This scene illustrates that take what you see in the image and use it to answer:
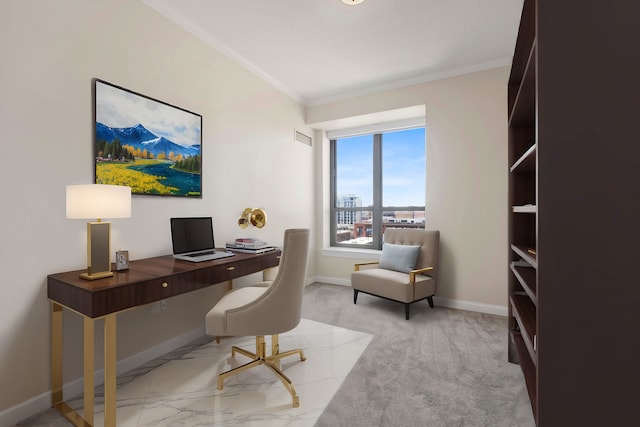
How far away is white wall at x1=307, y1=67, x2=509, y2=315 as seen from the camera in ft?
10.6

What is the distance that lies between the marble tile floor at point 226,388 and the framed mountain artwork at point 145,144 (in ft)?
4.30

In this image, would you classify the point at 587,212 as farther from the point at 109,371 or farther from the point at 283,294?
the point at 109,371

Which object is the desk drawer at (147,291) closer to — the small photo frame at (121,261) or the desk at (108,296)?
the desk at (108,296)

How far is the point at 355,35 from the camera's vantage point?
2729mm

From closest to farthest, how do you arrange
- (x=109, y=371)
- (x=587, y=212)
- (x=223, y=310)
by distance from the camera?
(x=587, y=212)
(x=109, y=371)
(x=223, y=310)

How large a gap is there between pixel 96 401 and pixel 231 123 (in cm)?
245

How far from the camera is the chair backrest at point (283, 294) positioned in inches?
69.3

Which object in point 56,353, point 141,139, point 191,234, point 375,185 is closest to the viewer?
point 56,353

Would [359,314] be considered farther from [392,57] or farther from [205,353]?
[392,57]

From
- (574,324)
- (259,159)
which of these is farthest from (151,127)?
(574,324)

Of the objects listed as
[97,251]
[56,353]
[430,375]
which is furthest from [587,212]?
[56,353]

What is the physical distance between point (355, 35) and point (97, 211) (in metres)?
2.51

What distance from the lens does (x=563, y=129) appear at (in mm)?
997

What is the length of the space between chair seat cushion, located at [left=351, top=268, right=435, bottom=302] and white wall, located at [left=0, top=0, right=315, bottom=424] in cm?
164
